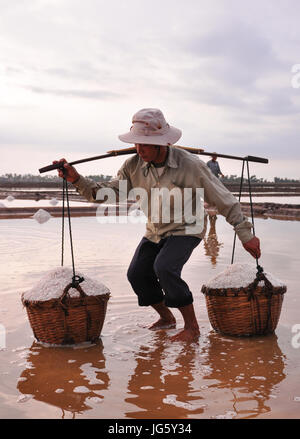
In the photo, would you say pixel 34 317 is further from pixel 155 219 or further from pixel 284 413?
pixel 284 413

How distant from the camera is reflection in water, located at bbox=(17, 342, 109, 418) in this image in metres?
2.62

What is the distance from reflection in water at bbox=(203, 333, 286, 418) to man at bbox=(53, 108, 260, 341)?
0.30 metres

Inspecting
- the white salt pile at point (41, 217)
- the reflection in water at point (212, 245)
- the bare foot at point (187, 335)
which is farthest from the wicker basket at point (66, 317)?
the white salt pile at point (41, 217)

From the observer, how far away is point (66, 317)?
3438 millimetres

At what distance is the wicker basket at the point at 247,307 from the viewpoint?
143 inches

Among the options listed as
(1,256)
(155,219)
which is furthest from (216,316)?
(1,256)

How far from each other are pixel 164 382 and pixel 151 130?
4.99 ft

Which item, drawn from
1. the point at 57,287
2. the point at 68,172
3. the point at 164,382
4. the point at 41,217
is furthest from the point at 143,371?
the point at 41,217

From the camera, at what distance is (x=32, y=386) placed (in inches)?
110

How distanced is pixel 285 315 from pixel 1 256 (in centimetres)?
A: 410

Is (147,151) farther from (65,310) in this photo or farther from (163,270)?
(65,310)

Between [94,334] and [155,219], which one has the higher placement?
[155,219]

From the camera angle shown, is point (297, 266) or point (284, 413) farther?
point (297, 266)
